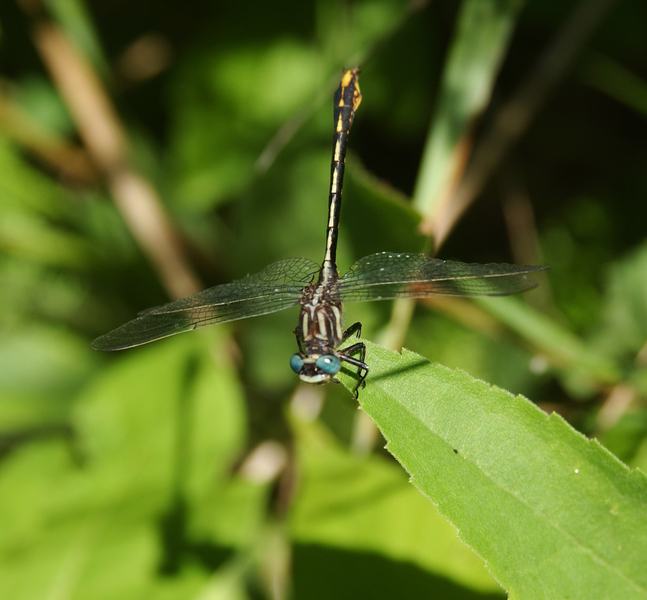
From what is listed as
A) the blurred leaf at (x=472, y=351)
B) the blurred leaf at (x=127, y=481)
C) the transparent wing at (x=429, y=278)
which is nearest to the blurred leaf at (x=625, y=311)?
the blurred leaf at (x=472, y=351)

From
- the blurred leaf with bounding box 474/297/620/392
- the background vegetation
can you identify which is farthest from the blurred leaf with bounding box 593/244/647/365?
the blurred leaf with bounding box 474/297/620/392

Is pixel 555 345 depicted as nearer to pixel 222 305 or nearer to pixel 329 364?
pixel 329 364

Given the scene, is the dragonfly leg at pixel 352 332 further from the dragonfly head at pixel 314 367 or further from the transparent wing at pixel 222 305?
the transparent wing at pixel 222 305

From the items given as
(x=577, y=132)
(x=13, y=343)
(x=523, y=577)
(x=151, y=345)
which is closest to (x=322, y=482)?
(x=151, y=345)

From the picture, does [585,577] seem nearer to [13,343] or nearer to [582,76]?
[582,76]

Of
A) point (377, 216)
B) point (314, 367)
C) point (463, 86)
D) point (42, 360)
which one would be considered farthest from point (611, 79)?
point (42, 360)
